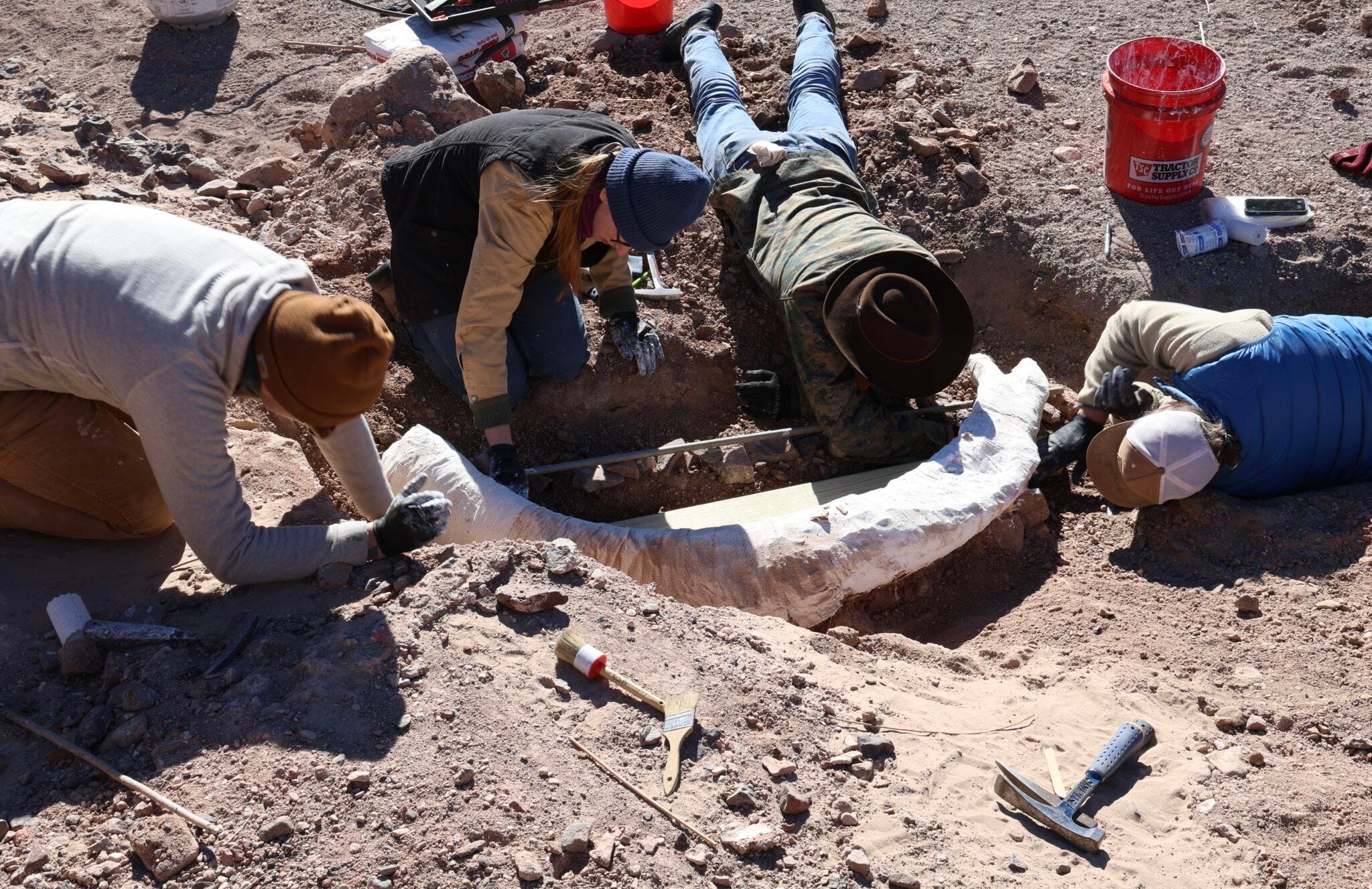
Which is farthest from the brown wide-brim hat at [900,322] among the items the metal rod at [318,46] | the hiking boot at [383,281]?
the metal rod at [318,46]

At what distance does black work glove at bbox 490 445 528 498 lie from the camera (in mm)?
3639

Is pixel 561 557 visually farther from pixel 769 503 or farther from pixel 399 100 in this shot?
pixel 399 100

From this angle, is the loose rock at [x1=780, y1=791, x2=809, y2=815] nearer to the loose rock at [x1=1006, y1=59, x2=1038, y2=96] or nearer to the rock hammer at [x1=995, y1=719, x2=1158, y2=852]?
the rock hammer at [x1=995, y1=719, x2=1158, y2=852]

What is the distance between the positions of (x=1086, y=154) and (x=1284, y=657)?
9.13 feet

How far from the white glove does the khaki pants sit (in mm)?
2602

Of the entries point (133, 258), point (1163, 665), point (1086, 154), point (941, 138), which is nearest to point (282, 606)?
point (133, 258)

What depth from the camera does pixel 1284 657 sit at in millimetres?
3037

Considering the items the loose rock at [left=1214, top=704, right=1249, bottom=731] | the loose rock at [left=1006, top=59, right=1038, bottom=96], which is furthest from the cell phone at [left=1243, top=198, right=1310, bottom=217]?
the loose rock at [left=1214, top=704, right=1249, bottom=731]

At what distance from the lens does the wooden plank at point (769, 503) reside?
376 centimetres

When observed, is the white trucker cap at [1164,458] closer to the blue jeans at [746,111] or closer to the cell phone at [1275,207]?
the cell phone at [1275,207]

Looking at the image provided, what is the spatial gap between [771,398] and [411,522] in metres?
1.85

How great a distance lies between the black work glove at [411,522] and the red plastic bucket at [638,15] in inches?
151

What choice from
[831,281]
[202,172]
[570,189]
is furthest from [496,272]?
[202,172]

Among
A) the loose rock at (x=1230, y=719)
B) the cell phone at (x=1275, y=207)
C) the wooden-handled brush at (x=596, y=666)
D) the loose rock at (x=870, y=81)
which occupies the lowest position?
the loose rock at (x=1230, y=719)
